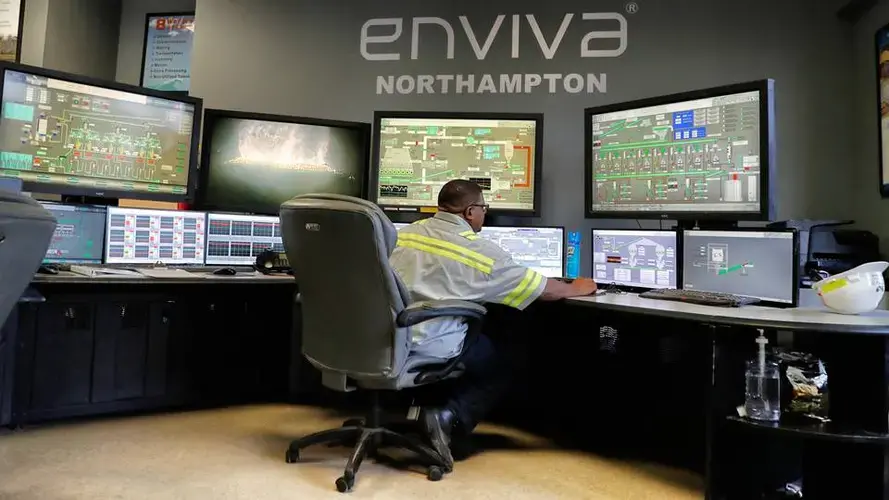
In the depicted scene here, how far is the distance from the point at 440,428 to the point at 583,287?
2.44 feet

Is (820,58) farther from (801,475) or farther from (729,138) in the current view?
(801,475)

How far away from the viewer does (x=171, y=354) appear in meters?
2.79

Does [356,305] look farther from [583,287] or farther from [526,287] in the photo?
[583,287]

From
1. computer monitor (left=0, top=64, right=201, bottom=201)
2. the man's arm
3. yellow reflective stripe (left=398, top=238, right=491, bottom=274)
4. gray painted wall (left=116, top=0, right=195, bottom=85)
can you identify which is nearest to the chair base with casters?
yellow reflective stripe (left=398, top=238, right=491, bottom=274)

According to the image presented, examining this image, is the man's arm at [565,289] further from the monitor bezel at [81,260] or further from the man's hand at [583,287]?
the monitor bezel at [81,260]

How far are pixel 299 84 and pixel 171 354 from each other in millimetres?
1783

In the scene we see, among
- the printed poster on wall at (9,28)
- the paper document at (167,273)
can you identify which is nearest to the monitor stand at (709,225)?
the paper document at (167,273)

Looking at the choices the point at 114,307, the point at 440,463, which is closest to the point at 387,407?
the point at 440,463

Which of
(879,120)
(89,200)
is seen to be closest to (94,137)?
(89,200)

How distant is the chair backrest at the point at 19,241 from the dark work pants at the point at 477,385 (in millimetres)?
1503

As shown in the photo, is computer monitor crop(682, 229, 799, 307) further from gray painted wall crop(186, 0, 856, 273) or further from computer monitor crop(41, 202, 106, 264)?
Answer: computer monitor crop(41, 202, 106, 264)

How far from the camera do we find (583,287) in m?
2.24

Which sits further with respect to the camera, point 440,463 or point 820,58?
→ point 820,58

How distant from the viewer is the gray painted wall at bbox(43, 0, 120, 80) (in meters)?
3.95
